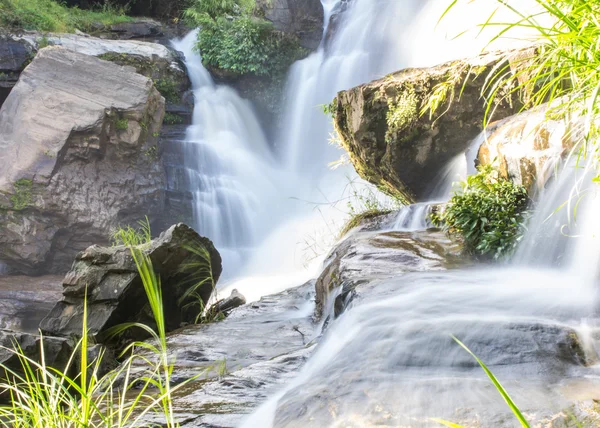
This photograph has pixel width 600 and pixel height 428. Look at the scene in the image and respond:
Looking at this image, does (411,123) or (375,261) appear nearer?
(375,261)

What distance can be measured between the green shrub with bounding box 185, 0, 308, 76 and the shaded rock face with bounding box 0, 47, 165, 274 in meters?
4.87

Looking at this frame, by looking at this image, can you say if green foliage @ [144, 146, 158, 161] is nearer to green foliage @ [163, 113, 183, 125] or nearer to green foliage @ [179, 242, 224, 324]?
green foliage @ [163, 113, 183, 125]

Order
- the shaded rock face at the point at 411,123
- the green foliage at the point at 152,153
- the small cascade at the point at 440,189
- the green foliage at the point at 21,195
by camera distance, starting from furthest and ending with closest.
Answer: the green foliage at the point at 152,153 → the green foliage at the point at 21,195 → the shaded rock face at the point at 411,123 → the small cascade at the point at 440,189

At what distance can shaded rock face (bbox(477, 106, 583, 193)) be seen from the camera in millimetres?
4496

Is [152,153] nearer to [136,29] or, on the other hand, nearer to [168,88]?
[168,88]

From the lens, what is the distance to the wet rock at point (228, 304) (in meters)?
6.51

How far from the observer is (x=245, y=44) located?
16.6m

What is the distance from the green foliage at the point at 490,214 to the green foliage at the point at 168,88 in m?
11.3

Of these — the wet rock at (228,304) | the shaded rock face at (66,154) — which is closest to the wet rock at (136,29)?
the shaded rock face at (66,154)

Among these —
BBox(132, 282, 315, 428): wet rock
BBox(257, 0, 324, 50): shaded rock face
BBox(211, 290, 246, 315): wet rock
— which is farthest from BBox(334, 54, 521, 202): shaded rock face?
BBox(257, 0, 324, 50): shaded rock face

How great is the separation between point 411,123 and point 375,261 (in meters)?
2.77

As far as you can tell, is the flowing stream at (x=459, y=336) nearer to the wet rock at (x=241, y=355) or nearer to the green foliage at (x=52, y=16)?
the wet rock at (x=241, y=355)

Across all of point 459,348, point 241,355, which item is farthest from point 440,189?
point 459,348

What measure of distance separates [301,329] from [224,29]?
13747 millimetres
